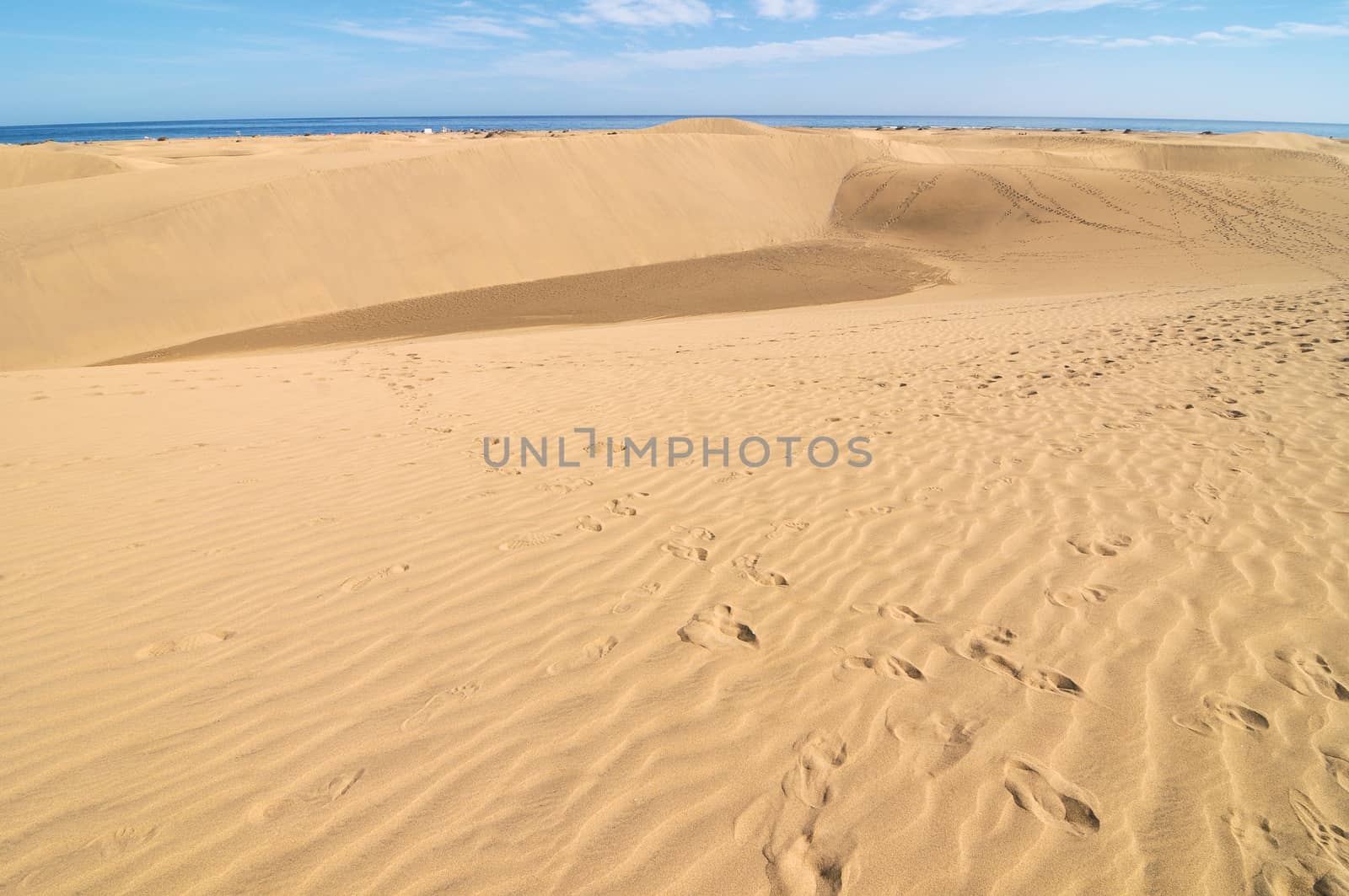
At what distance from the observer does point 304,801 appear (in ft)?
7.34

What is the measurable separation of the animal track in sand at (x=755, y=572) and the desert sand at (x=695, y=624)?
0.15 feet

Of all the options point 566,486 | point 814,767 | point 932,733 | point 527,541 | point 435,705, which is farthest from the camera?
point 566,486

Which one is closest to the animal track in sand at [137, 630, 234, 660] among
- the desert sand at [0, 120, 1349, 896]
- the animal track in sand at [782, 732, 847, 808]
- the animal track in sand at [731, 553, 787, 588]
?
the desert sand at [0, 120, 1349, 896]

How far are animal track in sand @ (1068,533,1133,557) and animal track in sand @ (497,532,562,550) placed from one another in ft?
9.40

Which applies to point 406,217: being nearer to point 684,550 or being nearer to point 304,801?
point 684,550

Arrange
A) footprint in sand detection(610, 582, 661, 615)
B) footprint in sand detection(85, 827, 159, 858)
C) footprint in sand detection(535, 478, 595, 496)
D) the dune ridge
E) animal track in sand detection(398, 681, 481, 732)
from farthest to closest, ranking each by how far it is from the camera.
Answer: the dune ridge → footprint in sand detection(535, 478, 595, 496) → footprint in sand detection(610, 582, 661, 615) → animal track in sand detection(398, 681, 481, 732) → footprint in sand detection(85, 827, 159, 858)

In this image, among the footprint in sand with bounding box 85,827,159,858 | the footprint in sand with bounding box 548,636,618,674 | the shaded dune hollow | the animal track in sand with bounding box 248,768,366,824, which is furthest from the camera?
the shaded dune hollow

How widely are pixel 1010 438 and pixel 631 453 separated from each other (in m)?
2.96

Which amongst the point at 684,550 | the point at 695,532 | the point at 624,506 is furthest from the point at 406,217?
the point at 684,550

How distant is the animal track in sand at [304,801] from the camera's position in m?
2.19

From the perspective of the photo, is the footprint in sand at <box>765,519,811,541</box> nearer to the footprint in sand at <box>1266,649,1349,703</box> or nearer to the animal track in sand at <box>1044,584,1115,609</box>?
the animal track in sand at <box>1044,584,1115,609</box>

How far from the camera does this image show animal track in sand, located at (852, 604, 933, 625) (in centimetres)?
315

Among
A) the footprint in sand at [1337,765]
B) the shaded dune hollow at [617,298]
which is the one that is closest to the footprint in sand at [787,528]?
the footprint in sand at [1337,765]

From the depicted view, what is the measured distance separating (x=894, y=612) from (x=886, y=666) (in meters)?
0.44
